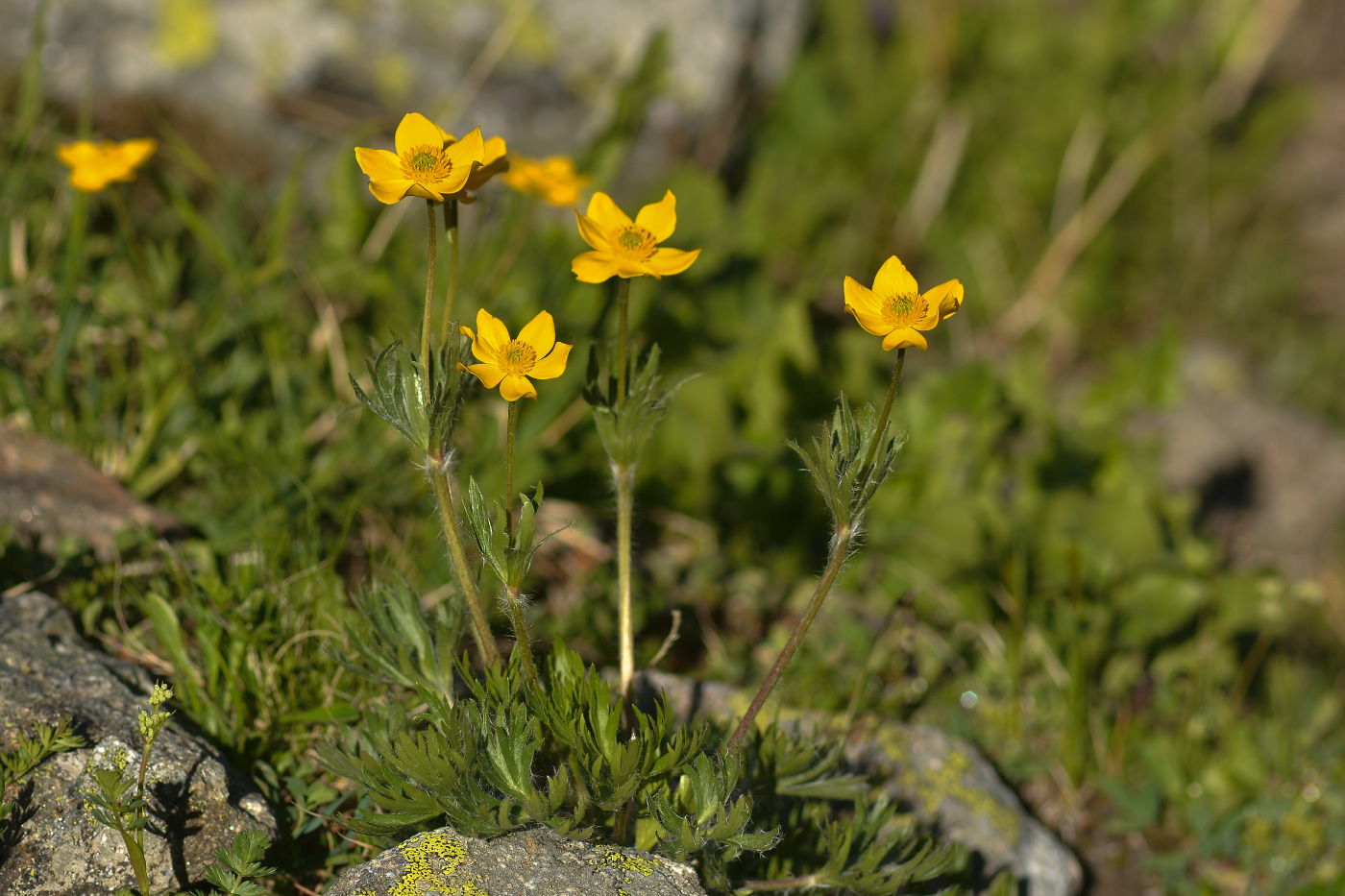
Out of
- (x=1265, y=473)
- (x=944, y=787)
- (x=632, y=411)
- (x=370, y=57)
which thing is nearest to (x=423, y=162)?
(x=632, y=411)

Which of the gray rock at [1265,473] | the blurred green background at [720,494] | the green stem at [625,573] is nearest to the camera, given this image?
the green stem at [625,573]

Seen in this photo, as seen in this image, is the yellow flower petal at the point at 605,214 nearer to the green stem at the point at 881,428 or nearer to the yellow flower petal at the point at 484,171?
the yellow flower petal at the point at 484,171

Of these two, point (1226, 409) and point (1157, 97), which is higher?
point (1157, 97)

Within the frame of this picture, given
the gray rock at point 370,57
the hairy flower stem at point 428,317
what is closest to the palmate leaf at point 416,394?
the hairy flower stem at point 428,317

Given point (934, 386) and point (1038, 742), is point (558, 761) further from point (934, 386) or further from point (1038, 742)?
point (934, 386)

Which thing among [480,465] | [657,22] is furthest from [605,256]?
[657,22]

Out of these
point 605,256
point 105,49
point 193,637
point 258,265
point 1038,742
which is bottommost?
point 1038,742
